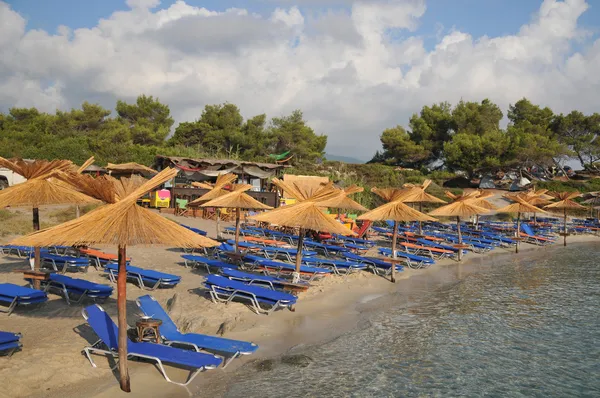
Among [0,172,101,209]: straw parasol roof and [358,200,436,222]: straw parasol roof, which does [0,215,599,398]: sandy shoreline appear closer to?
[358,200,436,222]: straw parasol roof

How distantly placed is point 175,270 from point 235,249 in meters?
1.66

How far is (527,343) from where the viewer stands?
807 cm

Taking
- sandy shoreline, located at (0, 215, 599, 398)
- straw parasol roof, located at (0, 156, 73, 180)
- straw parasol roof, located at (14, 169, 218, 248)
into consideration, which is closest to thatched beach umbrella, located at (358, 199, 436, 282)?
sandy shoreline, located at (0, 215, 599, 398)

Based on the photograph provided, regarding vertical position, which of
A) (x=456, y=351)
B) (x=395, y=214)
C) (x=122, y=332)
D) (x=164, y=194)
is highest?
(x=164, y=194)

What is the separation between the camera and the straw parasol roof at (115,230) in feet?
17.0

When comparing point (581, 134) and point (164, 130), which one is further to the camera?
point (581, 134)

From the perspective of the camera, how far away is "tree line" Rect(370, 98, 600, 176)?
125ft

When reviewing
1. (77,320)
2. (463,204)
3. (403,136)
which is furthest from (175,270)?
(403,136)

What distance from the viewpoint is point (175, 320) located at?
778cm

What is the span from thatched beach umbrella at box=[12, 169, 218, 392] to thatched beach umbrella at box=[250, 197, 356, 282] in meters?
3.96

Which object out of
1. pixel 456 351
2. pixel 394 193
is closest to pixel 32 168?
pixel 456 351

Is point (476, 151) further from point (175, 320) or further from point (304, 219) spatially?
point (175, 320)

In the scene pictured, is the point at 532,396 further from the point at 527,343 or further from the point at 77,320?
the point at 77,320

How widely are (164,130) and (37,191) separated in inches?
1273
